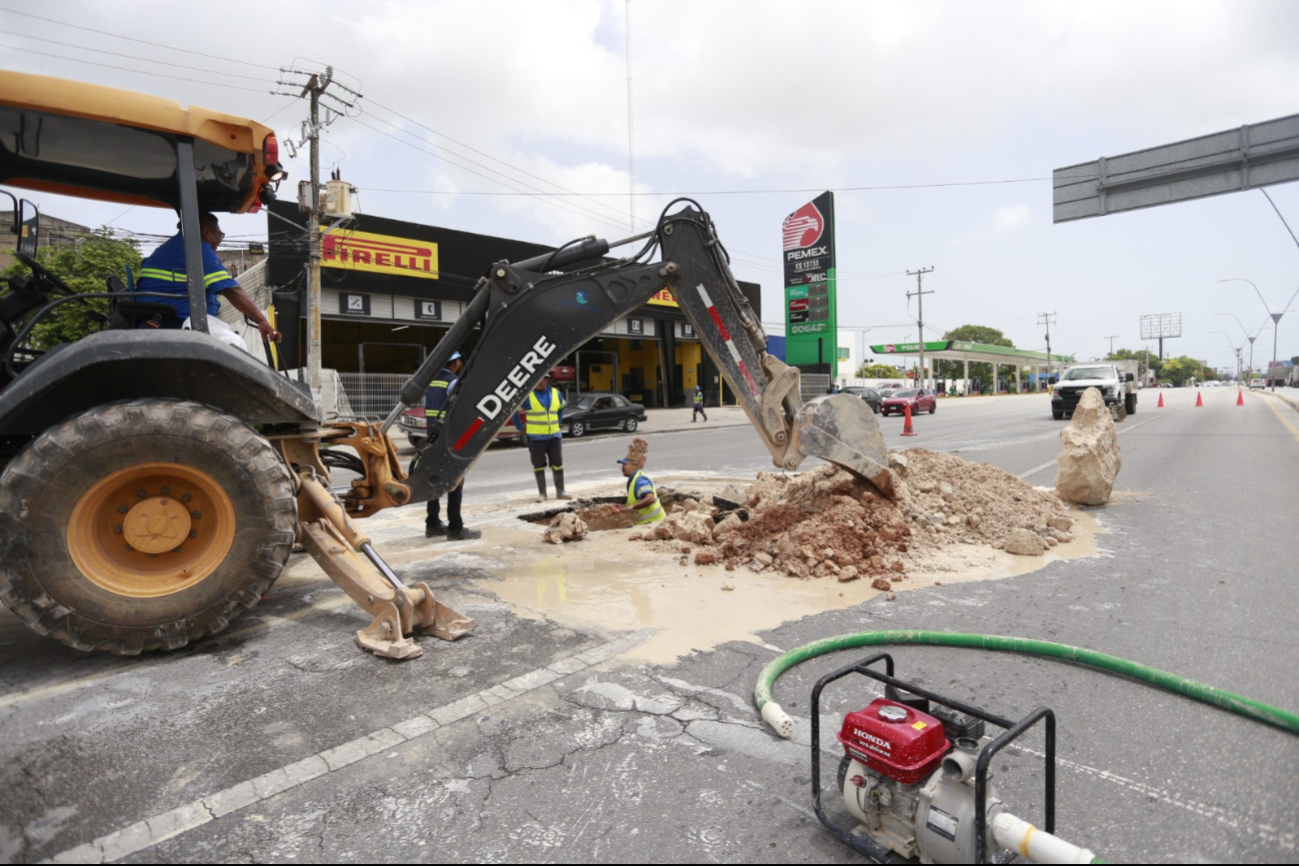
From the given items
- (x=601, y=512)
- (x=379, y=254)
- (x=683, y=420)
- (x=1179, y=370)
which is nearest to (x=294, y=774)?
(x=601, y=512)

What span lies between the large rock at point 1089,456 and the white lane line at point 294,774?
7.23 metres

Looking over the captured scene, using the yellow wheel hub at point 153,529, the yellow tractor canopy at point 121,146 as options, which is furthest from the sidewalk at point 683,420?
the yellow wheel hub at point 153,529

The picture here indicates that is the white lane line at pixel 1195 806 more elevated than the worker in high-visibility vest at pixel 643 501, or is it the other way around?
the worker in high-visibility vest at pixel 643 501

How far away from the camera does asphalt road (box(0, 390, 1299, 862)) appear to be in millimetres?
2379

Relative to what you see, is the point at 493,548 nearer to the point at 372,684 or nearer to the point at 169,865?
the point at 372,684

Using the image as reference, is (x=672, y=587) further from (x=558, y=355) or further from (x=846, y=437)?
(x=846, y=437)

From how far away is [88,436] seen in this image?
3574mm

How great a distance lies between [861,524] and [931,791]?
4.08m

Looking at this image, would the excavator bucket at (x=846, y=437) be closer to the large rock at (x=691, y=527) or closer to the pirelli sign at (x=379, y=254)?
the large rock at (x=691, y=527)

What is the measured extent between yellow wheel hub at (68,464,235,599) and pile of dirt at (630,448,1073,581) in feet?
11.4

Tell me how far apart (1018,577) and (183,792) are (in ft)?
17.9

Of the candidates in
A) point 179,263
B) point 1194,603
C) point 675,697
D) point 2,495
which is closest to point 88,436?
point 2,495

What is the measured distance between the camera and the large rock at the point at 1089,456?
857 cm

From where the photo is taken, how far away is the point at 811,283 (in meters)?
33.5
